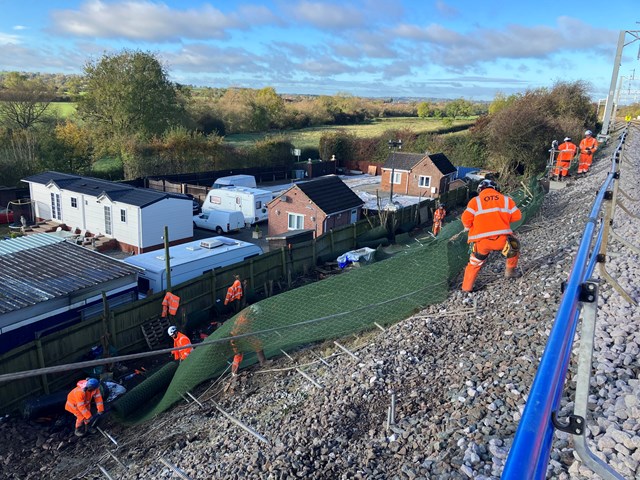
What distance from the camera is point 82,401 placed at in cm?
877

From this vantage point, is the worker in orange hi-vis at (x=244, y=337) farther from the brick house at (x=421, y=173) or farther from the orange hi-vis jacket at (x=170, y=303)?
the brick house at (x=421, y=173)

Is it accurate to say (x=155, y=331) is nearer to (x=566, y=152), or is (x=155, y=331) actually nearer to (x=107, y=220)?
(x=107, y=220)

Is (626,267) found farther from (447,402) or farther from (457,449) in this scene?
(457,449)

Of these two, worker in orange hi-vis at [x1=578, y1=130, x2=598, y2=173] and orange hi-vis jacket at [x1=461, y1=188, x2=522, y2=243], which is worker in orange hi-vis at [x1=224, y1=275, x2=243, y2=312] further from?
worker in orange hi-vis at [x1=578, y1=130, x2=598, y2=173]

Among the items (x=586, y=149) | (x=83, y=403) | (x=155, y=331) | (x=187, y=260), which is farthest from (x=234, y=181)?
(x=83, y=403)

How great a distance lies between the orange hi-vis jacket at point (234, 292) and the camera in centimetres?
1450

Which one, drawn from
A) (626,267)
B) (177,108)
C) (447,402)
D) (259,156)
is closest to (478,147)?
(259,156)

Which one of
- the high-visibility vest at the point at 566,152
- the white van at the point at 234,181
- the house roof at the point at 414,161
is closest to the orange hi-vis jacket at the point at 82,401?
the high-visibility vest at the point at 566,152

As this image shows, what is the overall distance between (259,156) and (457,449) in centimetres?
4184

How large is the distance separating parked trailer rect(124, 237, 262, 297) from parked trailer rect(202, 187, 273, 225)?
30.8ft

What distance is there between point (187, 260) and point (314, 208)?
8589mm

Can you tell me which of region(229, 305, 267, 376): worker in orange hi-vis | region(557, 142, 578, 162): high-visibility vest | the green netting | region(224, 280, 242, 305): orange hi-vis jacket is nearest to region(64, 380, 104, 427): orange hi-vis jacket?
the green netting

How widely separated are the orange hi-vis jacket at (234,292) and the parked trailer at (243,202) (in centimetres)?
1283

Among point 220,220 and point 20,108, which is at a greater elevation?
point 20,108
